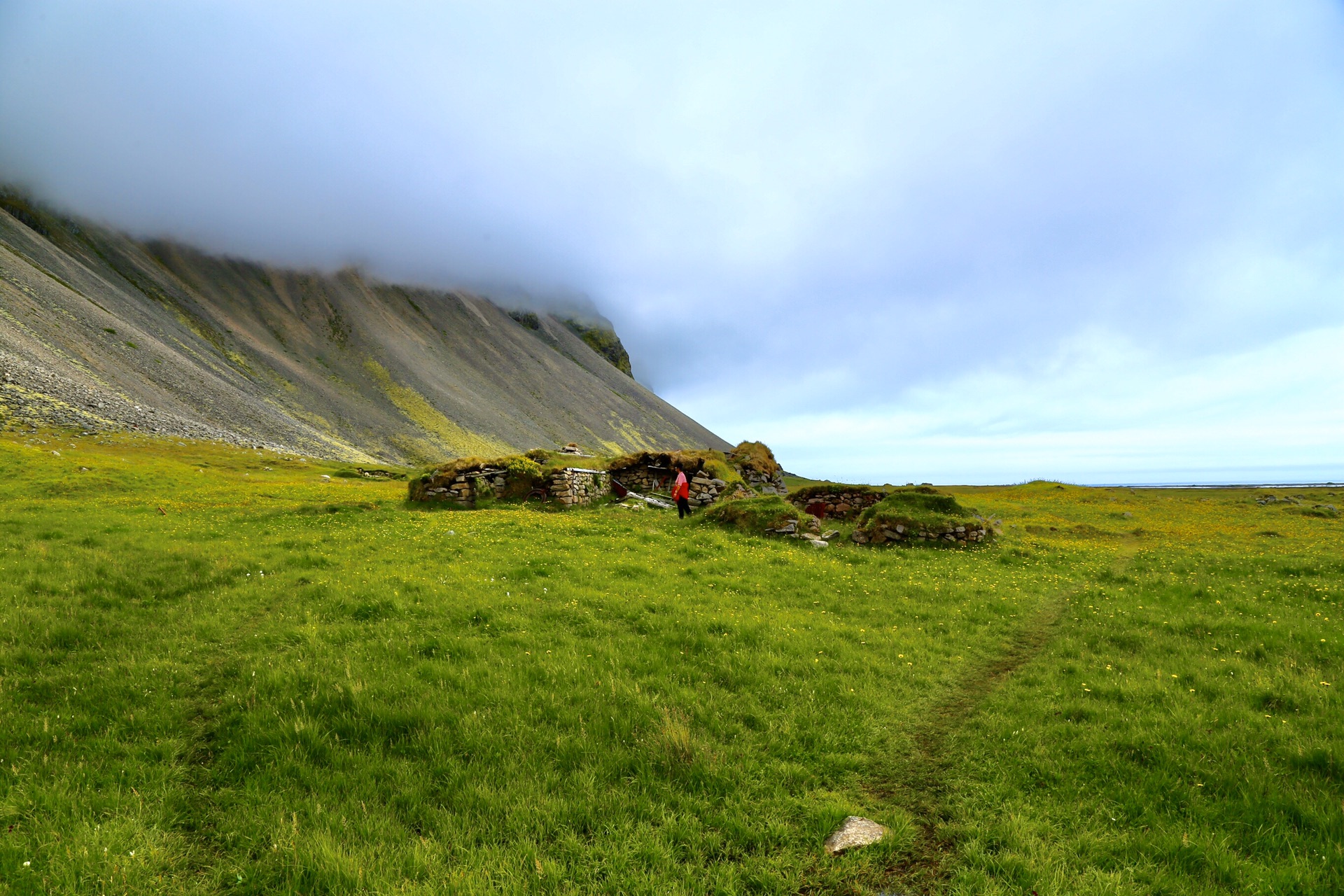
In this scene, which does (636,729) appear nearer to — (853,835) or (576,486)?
(853,835)

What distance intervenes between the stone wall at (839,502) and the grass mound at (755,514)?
1033cm

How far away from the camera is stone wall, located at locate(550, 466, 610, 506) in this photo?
3138 centimetres

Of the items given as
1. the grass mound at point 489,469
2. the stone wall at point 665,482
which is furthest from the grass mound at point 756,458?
the grass mound at point 489,469

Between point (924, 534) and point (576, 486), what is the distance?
743 inches

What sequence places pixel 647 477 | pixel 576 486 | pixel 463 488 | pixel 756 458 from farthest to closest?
pixel 756 458, pixel 647 477, pixel 576 486, pixel 463 488

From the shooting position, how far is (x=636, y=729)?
7527mm

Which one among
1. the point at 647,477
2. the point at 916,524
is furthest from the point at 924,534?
the point at 647,477

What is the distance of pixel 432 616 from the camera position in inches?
436

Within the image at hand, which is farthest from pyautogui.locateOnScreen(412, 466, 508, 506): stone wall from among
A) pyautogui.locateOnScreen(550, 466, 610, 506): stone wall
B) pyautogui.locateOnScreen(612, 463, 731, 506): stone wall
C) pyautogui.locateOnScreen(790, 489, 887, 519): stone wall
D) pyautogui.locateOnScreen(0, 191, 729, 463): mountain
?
pyautogui.locateOnScreen(0, 191, 729, 463): mountain

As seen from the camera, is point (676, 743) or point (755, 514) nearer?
point (676, 743)

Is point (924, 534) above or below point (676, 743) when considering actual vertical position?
above

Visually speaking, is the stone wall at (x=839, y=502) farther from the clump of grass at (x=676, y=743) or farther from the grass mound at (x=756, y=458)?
the clump of grass at (x=676, y=743)

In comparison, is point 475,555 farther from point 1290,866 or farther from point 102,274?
point 102,274

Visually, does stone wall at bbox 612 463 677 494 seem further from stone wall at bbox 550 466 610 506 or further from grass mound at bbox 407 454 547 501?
grass mound at bbox 407 454 547 501
